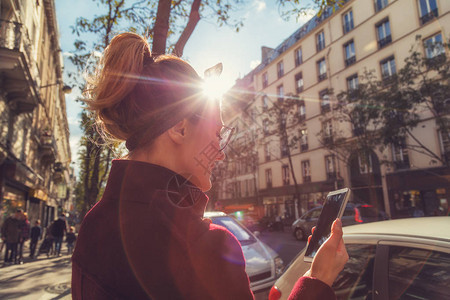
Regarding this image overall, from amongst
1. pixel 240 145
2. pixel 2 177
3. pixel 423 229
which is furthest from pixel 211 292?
pixel 240 145

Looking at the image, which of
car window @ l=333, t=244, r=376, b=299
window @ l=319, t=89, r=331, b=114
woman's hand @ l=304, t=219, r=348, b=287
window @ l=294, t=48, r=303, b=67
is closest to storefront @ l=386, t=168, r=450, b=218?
window @ l=319, t=89, r=331, b=114

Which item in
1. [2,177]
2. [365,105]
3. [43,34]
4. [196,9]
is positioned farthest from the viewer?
[43,34]

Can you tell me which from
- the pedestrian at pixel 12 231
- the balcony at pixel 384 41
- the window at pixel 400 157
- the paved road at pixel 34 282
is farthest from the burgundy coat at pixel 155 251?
the balcony at pixel 384 41

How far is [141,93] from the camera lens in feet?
3.21

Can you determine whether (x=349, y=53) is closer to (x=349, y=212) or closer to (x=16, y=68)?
(x=349, y=212)

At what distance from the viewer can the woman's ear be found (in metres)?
0.96

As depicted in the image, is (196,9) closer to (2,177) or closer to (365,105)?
(2,177)

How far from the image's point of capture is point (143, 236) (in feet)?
2.45

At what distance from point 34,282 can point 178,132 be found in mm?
8787

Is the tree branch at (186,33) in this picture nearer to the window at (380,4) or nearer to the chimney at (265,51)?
the window at (380,4)

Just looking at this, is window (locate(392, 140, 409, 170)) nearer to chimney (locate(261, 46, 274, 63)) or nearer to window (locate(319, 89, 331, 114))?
window (locate(319, 89, 331, 114))

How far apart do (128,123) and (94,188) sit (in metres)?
9.54

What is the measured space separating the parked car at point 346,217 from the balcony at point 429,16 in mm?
14744

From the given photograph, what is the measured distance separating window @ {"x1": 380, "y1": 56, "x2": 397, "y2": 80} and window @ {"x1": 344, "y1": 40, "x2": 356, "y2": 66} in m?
2.86
